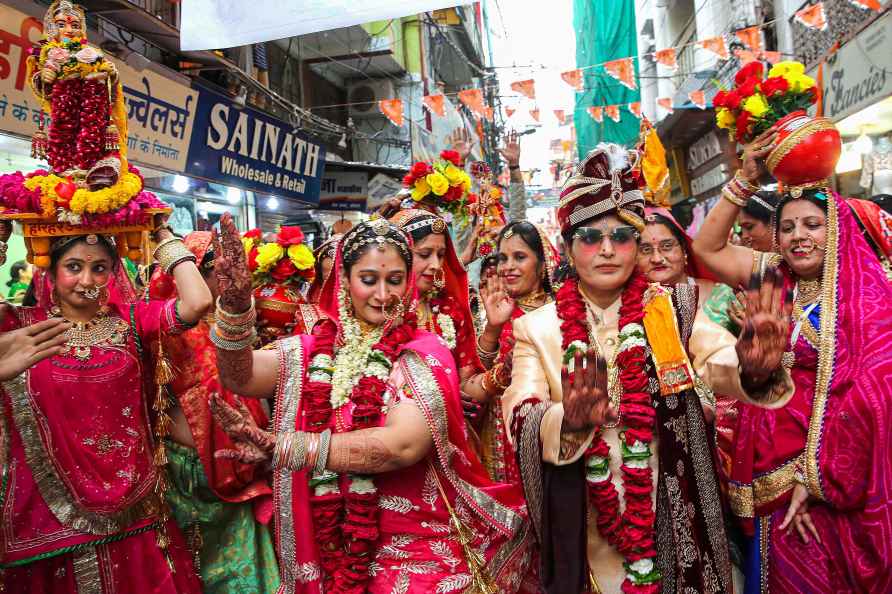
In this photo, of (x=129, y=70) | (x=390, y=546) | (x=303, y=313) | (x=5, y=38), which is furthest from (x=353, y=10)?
(x=129, y=70)

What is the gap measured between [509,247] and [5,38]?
4391 mm

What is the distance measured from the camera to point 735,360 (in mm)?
2041

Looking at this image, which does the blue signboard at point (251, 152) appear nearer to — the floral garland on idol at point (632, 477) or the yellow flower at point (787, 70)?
the yellow flower at point (787, 70)

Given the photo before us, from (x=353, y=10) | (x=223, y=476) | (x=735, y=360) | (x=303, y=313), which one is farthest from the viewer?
(x=303, y=313)

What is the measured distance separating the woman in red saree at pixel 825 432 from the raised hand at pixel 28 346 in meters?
2.63

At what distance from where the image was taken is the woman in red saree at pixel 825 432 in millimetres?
2533

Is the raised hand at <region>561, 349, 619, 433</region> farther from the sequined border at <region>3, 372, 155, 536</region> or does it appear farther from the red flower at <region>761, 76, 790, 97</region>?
the sequined border at <region>3, 372, 155, 536</region>

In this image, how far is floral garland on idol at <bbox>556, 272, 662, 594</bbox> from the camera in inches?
92.6

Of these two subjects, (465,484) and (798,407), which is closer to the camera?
(465,484)

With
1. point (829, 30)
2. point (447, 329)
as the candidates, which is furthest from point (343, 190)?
point (447, 329)

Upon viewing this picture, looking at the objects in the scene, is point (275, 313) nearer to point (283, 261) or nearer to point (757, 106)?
point (283, 261)

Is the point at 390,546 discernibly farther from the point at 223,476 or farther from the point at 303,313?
the point at 303,313

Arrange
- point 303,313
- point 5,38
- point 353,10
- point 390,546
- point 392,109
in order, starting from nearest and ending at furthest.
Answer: point 390,546
point 353,10
point 303,313
point 5,38
point 392,109

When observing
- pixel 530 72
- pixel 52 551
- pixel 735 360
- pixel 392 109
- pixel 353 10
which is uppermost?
pixel 530 72
